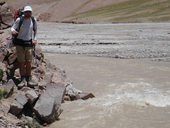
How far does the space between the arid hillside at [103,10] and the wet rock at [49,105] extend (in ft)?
140

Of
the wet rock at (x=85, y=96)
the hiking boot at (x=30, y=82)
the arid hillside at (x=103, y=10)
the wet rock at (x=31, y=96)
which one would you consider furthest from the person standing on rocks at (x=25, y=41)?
the arid hillside at (x=103, y=10)

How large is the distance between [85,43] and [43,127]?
75.1ft

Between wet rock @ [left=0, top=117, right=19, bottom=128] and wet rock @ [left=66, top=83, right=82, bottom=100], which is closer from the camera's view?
wet rock @ [left=0, top=117, right=19, bottom=128]

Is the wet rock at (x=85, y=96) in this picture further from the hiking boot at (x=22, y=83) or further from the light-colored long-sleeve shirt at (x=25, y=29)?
the light-colored long-sleeve shirt at (x=25, y=29)

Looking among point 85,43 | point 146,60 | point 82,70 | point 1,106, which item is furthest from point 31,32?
point 85,43

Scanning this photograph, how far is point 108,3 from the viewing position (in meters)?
86.8

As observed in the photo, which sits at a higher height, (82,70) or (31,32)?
(31,32)

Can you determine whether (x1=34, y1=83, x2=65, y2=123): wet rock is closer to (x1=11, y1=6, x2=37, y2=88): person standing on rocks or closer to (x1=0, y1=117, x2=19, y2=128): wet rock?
(x1=11, y1=6, x2=37, y2=88): person standing on rocks

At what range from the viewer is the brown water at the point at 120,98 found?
1294cm

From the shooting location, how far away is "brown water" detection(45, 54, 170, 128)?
12.9 meters

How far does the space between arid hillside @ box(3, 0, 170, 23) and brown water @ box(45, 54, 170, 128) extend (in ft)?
118

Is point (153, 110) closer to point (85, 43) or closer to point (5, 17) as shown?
point (5, 17)

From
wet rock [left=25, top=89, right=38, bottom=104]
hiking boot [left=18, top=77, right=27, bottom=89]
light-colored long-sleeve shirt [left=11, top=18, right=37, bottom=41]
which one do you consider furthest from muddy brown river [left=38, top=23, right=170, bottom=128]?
light-colored long-sleeve shirt [left=11, top=18, right=37, bottom=41]

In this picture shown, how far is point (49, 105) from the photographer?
41.6 ft
